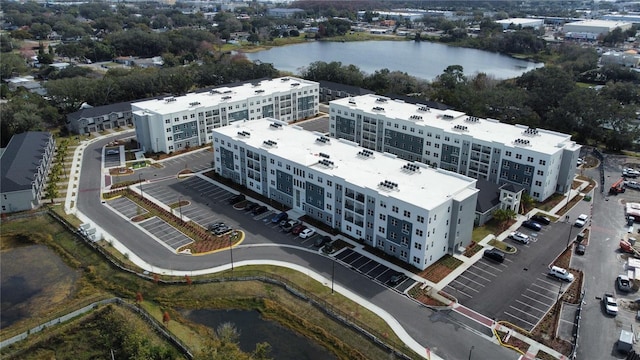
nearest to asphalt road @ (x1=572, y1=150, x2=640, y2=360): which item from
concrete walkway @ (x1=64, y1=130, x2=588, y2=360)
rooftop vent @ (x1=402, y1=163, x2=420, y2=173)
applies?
concrete walkway @ (x1=64, y1=130, x2=588, y2=360)

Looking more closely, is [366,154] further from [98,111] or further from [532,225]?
[98,111]

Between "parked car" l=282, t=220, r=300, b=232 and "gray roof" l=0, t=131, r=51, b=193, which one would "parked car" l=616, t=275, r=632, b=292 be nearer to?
"parked car" l=282, t=220, r=300, b=232

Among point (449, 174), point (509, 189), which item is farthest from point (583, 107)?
point (449, 174)

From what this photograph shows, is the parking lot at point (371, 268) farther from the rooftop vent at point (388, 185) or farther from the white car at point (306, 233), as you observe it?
the rooftop vent at point (388, 185)

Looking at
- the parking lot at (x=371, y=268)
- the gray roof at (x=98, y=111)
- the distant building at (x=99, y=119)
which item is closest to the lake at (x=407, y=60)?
the gray roof at (x=98, y=111)

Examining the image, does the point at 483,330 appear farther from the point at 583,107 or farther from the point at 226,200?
the point at 583,107

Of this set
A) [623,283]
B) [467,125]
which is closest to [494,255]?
[623,283]
